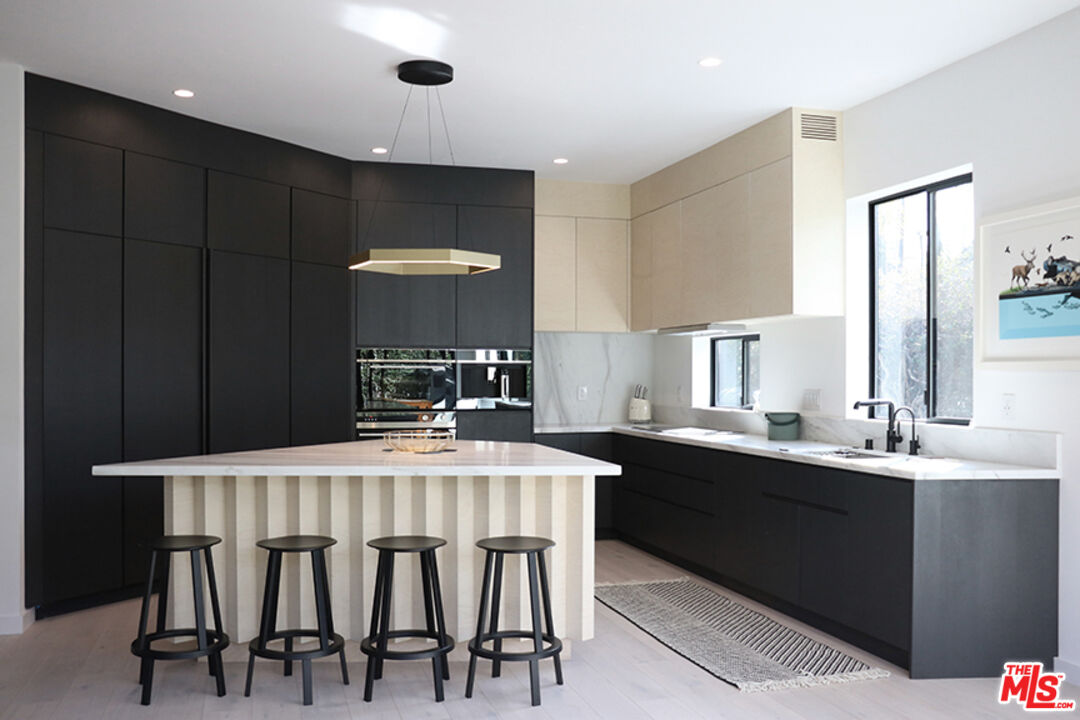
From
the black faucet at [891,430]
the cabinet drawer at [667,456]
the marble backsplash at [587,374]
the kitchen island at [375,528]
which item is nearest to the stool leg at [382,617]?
the kitchen island at [375,528]

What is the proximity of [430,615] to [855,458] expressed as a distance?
203 centimetres

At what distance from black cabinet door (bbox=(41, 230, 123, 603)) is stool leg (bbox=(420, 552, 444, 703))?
77.8 inches

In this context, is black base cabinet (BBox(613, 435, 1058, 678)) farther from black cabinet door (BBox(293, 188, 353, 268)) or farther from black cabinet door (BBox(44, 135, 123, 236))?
black cabinet door (BBox(44, 135, 123, 236))

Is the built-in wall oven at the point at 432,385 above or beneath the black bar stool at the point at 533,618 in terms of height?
above

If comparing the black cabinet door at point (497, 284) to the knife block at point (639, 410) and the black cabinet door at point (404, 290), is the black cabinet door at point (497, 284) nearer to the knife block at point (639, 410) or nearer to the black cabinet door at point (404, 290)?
the black cabinet door at point (404, 290)

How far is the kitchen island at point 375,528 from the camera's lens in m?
3.79

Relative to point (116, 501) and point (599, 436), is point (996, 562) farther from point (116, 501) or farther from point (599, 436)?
point (116, 501)

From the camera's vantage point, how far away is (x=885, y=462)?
13.0 ft

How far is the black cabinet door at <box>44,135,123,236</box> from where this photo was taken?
4555 mm

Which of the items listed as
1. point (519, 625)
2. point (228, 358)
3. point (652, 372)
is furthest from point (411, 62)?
point (652, 372)

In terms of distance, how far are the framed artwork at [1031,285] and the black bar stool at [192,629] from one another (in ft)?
10.8

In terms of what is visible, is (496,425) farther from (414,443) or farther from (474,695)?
(474,695)

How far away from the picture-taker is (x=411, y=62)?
4219 mm

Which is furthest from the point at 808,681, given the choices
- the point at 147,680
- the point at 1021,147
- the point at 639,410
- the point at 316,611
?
the point at 639,410
